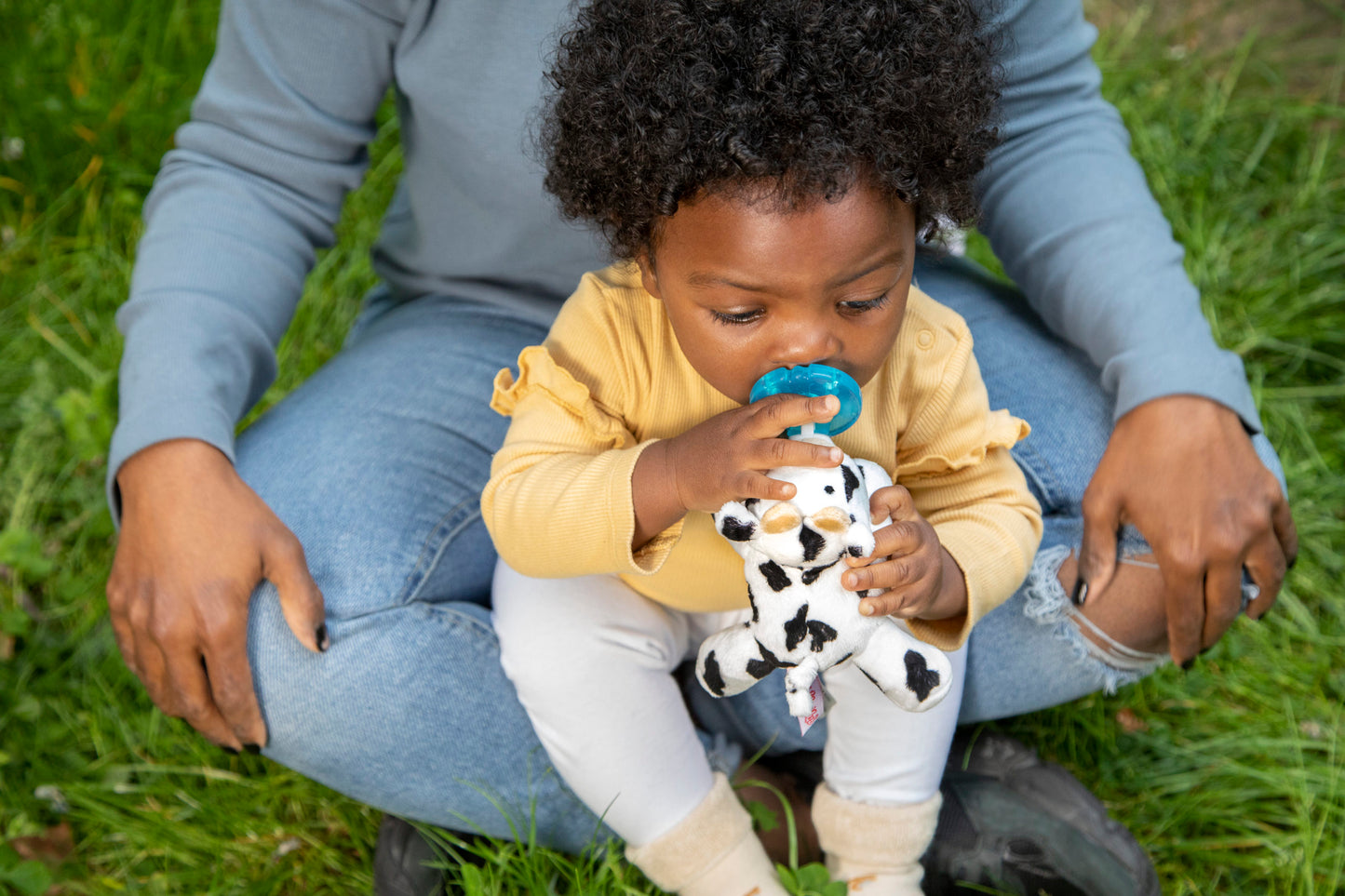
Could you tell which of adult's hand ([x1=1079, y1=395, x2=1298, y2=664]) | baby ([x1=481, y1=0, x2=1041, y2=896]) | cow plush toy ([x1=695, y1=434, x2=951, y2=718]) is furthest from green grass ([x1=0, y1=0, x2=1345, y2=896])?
cow plush toy ([x1=695, y1=434, x2=951, y2=718])

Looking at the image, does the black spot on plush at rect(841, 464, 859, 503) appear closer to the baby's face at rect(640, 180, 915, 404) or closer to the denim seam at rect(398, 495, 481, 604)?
the baby's face at rect(640, 180, 915, 404)

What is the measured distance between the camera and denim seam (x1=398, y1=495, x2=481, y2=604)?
4.66ft

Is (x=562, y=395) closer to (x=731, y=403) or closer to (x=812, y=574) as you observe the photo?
(x=731, y=403)

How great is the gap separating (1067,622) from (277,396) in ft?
4.73

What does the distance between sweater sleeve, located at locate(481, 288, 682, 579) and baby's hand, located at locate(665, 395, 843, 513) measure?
88 millimetres

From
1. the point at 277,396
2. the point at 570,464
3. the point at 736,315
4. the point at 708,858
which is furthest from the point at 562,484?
the point at 277,396

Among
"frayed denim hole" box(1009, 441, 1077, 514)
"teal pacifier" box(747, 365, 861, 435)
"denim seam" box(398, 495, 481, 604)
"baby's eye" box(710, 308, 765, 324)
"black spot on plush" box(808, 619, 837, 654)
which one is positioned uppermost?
"baby's eye" box(710, 308, 765, 324)

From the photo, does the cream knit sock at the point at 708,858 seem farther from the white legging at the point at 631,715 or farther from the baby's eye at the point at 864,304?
the baby's eye at the point at 864,304

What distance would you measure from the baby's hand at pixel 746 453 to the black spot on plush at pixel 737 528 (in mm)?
23

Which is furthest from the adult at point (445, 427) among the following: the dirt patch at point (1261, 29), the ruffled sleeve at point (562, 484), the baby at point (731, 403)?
the dirt patch at point (1261, 29)

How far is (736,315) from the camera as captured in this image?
1084 millimetres

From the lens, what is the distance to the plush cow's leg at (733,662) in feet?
3.61

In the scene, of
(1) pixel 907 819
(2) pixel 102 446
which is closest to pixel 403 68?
(2) pixel 102 446

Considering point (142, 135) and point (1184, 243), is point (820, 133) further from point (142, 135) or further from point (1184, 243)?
point (142, 135)
